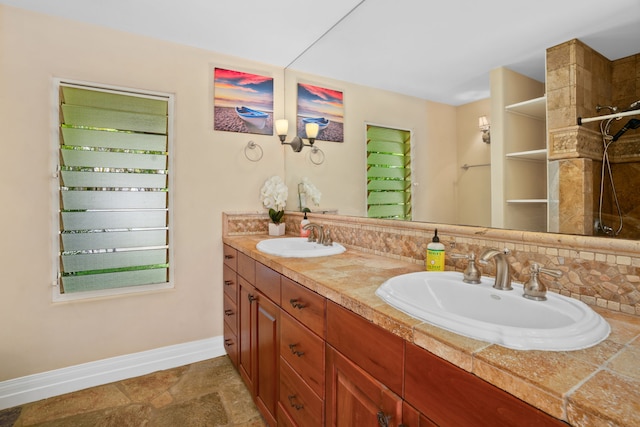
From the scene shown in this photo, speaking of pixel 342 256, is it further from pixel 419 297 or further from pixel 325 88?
pixel 325 88

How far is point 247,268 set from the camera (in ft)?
6.06

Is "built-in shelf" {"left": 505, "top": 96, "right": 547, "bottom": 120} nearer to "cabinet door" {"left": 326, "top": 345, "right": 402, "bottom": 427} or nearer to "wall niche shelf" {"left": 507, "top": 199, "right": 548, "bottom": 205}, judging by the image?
"wall niche shelf" {"left": 507, "top": 199, "right": 548, "bottom": 205}

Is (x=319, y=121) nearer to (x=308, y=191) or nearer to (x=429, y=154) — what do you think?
(x=308, y=191)

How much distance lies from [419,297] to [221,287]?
1843mm

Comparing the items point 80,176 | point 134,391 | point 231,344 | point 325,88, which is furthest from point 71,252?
point 325,88

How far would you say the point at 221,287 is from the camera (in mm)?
2463

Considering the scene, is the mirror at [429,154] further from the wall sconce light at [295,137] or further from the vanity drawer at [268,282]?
the vanity drawer at [268,282]

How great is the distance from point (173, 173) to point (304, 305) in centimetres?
161

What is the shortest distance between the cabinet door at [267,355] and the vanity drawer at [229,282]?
0.45m

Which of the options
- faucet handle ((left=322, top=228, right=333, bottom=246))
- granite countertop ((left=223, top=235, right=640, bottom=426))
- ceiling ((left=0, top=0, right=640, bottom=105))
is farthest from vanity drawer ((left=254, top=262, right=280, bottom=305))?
ceiling ((left=0, top=0, right=640, bottom=105))

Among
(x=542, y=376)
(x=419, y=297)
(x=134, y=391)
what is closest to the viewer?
(x=542, y=376)

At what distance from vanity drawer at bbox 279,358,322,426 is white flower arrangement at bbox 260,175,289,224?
4.25ft

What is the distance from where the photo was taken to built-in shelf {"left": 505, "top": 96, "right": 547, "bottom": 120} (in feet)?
3.11

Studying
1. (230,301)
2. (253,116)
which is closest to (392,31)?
(253,116)
